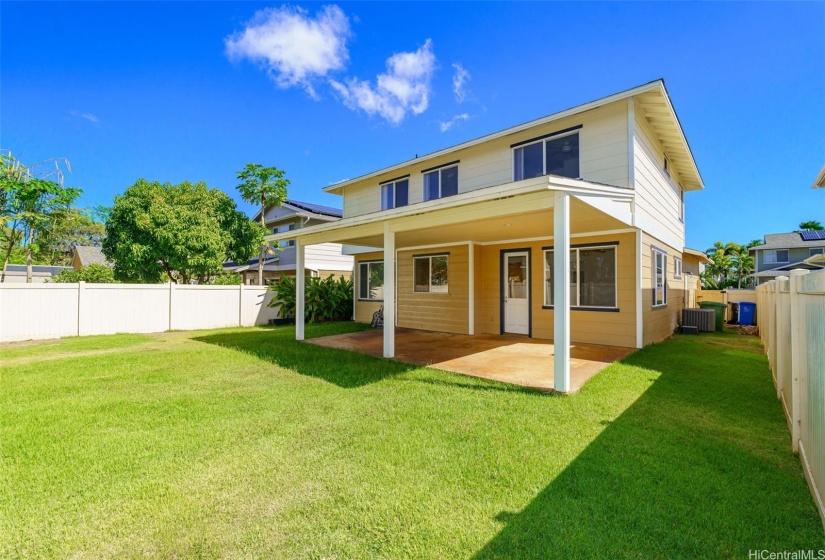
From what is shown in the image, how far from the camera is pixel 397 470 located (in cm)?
295

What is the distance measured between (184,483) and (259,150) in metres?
19.3

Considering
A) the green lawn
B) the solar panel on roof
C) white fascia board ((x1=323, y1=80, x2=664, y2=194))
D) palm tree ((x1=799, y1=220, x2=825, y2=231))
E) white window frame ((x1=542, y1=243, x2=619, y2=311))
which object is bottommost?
the green lawn

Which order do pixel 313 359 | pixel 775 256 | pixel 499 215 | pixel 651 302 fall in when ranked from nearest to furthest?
pixel 499 215
pixel 313 359
pixel 651 302
pixel 775 256

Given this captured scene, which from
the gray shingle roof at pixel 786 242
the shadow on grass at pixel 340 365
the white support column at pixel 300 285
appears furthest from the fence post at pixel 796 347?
the gray shingle roof at pixel 786 242

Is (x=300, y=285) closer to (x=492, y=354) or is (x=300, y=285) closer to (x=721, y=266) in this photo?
(x=492, y=354)

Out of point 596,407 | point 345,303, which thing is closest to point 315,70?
point 345,303

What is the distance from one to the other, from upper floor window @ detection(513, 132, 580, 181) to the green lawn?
5.06 meters

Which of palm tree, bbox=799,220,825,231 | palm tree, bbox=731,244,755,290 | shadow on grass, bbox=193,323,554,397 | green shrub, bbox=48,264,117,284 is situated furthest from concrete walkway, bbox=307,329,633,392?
palm tree, bbox=799,220,825,231

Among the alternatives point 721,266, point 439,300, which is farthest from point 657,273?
point 721,266

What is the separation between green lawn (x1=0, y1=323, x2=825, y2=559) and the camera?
216 centimetres

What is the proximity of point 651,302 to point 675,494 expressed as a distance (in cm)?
696

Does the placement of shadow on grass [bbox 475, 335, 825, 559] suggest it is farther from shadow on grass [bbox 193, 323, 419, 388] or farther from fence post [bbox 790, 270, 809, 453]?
shadow on grass [bbox 193, 323, 419, 388]

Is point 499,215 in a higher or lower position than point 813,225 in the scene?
lower

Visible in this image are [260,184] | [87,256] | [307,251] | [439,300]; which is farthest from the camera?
[87,256]
